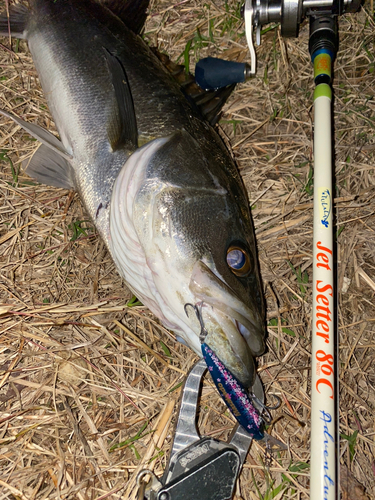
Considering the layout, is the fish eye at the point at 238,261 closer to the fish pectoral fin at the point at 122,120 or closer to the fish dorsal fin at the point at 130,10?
the fish pectoral fin at the point at 122,120

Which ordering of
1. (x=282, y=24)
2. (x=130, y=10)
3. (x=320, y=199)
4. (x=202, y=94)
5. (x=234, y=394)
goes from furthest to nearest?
1. (x=130, y=10)
2. (x=282, y=24)
3. (x=202, y=94)
4. (x=320, y=199)
5. (x=234, y=394)

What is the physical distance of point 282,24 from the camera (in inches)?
126

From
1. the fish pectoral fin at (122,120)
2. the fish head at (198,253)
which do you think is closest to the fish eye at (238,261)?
the fish head at (198,253)

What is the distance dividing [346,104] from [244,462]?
2652mm

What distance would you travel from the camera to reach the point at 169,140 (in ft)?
8.06

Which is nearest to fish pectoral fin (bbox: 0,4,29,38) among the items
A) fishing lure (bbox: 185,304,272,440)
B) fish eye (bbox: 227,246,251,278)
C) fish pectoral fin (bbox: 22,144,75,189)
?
fish pectoral fin (bbox: 22,144,75,189)

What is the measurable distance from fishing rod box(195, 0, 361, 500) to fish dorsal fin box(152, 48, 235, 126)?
4.9 inches

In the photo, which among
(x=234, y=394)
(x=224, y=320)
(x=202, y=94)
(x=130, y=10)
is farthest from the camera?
(x=130, y=10)

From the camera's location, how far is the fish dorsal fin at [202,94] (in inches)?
118

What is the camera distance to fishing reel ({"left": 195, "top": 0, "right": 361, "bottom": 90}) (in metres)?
3.01

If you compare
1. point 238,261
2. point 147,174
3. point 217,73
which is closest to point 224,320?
point 238,261

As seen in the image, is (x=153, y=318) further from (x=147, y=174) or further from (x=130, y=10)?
(x=130, y=10)

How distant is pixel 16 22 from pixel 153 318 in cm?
245

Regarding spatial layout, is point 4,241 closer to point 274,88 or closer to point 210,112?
point 210,112
